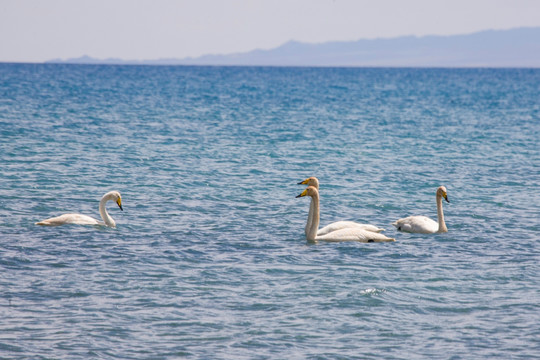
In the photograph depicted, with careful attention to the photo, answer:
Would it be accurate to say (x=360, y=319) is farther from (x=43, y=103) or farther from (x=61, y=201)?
(x=43, y=103)

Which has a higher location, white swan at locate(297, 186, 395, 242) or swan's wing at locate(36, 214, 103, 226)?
swan's wing at locate(36, 214, 103, 226)

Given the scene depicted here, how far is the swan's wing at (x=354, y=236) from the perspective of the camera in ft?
55.0

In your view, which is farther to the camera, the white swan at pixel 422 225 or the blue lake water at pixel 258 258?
the white swan at pixel 422 225

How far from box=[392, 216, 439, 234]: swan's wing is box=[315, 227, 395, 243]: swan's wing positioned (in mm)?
1209

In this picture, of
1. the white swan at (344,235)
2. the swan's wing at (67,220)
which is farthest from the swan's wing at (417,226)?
the swan's wing at (67,220)

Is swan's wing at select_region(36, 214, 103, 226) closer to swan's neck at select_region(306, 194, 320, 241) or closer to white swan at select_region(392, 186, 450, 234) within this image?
Answer: swan's neck at select_region(306, 194, 320, 241)

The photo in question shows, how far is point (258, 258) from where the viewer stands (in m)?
15.3

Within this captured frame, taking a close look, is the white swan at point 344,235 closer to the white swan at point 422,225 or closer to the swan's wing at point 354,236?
the swan's wing at point 354,236

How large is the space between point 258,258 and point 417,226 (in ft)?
14.1

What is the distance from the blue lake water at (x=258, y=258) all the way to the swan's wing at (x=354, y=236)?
0.24 metres

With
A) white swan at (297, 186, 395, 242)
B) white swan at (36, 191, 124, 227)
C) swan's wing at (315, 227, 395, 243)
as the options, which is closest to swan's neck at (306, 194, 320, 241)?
white swan at (297, 186, 395, 242)

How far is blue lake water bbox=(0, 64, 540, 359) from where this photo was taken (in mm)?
11141

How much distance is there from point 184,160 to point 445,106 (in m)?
47.1

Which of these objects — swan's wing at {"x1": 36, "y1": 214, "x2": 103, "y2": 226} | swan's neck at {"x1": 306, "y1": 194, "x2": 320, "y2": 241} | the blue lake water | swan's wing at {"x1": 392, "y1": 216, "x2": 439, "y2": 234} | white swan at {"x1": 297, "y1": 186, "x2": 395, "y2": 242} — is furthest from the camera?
swan's wing at {"x1": 392, "y1": 216, "x2": 439, "y2": 234}
